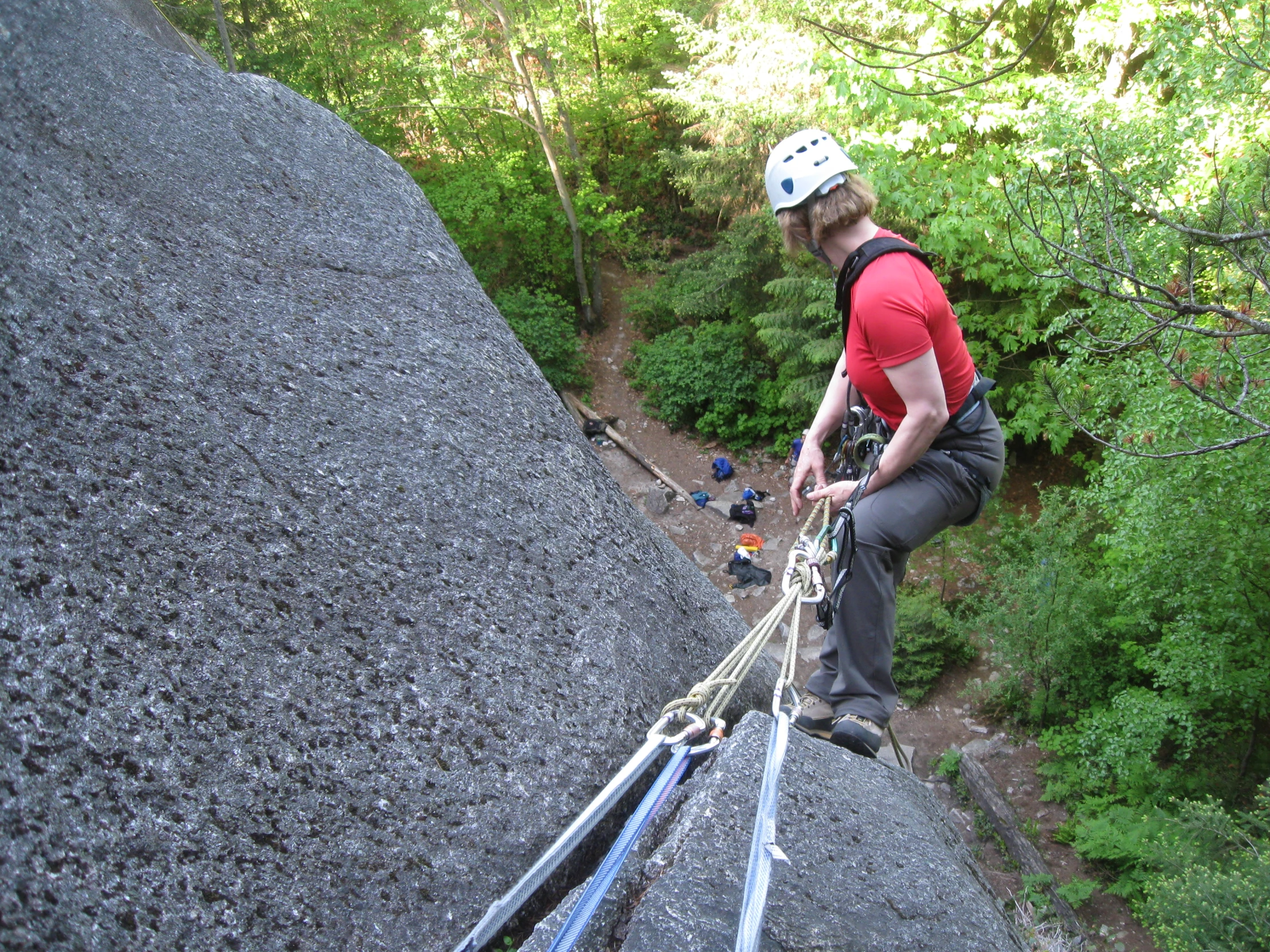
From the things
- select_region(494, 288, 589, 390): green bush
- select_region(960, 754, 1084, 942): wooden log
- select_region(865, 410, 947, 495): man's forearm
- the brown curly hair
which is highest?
select_region(494, 288, 589, 390): green bush

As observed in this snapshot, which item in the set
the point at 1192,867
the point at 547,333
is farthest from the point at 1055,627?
the point at 547,333

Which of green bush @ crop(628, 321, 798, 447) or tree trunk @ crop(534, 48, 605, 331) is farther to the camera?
tree trunk @ crop(534, 48, 605, 331)

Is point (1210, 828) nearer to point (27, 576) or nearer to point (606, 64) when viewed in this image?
point (27, 576)

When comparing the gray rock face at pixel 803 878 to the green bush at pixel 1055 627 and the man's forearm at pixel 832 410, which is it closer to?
the man's forearm at pixel 832 410

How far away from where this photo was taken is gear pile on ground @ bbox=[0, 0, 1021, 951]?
4.89 ft

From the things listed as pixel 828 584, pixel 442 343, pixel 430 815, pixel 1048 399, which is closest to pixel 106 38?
pixel 442 343

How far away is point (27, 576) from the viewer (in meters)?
1.56

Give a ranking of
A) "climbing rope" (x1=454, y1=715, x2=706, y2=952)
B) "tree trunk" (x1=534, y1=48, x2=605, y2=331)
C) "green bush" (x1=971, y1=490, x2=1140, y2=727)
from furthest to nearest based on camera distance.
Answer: "tree trunk" (x1=534, y1=48, x2=605, y2=331) < "green bush" (x1=971, y1=490, x2=1140, y2=727) < "climbing rope" (x1=454, y1=715, x2=706, y2=952)

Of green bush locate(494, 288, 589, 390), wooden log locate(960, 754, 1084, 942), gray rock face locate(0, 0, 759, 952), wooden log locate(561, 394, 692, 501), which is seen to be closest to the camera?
gray rock face locate(0, 0, 759, 952)

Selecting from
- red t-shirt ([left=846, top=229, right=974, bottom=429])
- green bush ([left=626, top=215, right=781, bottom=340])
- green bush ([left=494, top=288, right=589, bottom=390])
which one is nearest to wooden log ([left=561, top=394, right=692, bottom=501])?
green bush ([left=494, top=288, right=589, bottom=390])

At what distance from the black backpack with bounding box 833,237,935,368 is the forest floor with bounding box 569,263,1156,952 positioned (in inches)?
171

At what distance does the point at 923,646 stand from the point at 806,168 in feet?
18.8

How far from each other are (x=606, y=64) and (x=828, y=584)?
16.0 m

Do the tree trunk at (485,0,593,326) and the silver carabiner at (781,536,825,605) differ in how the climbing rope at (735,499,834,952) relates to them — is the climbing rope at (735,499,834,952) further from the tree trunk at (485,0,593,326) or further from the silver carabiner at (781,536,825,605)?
the tree trunk at (485,0,593,326)
